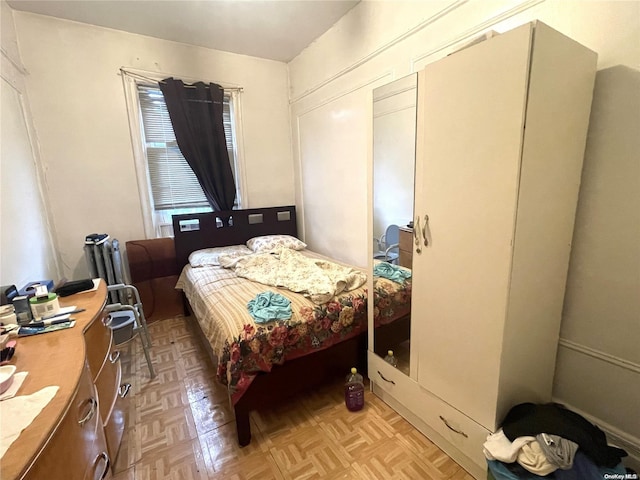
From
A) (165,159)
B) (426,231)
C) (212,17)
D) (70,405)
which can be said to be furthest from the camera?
(165,159)

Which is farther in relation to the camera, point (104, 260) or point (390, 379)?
point (104, 260)

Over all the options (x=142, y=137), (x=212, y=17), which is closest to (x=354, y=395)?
(x=142, y=137)

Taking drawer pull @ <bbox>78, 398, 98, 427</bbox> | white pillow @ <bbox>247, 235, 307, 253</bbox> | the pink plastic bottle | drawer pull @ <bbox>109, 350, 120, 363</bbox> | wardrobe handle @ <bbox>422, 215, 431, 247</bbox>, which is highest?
wardrobe handle @ <bbox>422, 215, 431, 247</bbox>

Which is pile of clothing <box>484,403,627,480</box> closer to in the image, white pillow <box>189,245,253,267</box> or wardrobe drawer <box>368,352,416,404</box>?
wardrobe drawer <box>368,352,416,404</box>

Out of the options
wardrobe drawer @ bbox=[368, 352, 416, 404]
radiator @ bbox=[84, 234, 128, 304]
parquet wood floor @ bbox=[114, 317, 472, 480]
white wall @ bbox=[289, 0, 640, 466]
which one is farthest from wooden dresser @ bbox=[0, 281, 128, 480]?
white wall @ bbox=[289, 0, 640, 466]

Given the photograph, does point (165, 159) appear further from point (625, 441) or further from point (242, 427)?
point (625, 441)

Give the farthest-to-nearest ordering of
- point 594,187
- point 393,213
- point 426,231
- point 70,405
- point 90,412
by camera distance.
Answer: point 393,213, point 426,231, point 594,187, point 90,412, point 70,405

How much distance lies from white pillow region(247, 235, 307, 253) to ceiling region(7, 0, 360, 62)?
6.76 feet

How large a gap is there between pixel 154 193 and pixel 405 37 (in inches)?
110

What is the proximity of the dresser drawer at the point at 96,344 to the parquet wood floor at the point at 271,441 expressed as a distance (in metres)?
0.58

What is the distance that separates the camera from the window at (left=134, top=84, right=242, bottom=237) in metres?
3.07

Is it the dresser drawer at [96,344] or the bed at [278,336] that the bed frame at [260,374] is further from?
the dresser drawer at [96,344]

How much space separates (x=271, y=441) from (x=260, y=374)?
376 millimetres

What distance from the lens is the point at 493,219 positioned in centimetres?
116
